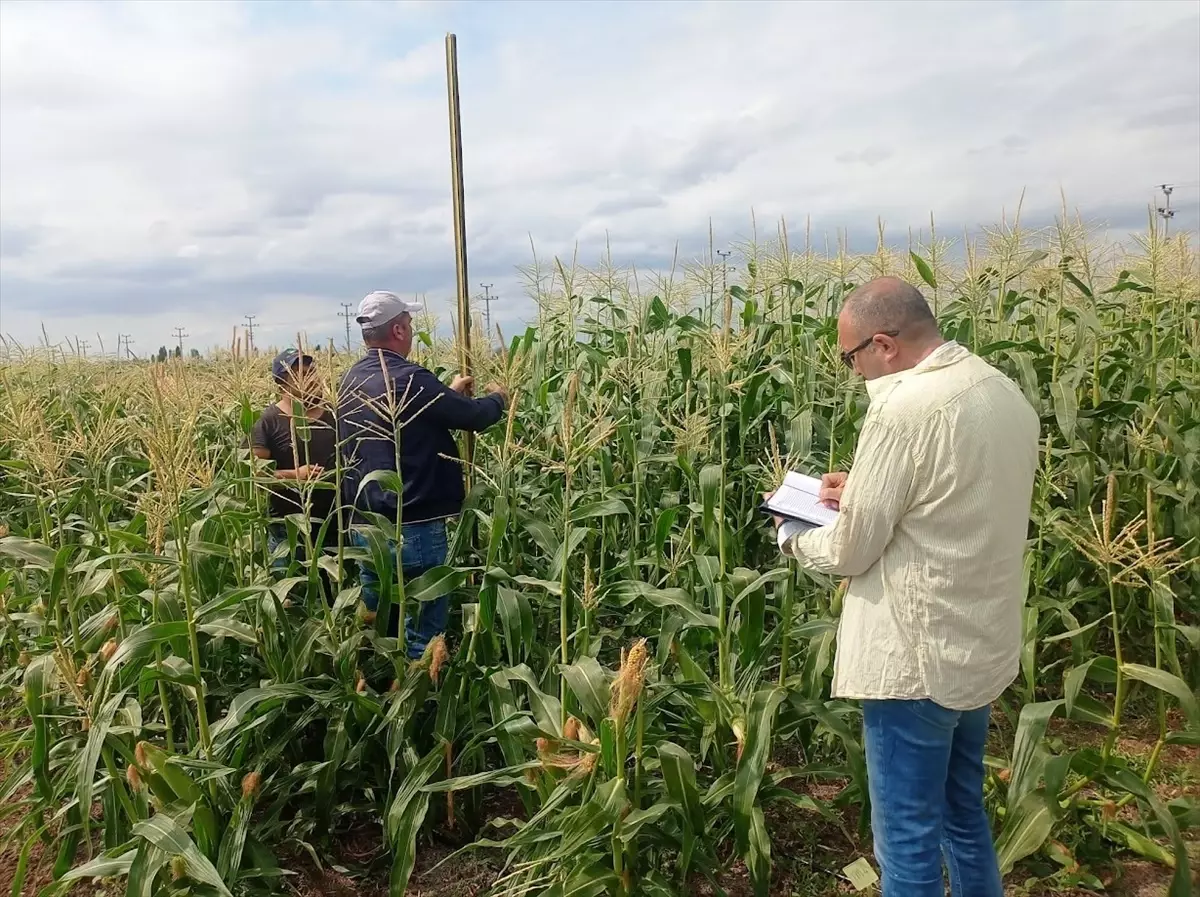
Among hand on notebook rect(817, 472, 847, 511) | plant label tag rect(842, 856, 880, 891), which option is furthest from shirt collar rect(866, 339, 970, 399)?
plant label tag rect(842, 856, 880, 891)

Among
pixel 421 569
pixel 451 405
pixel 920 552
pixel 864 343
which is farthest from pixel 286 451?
pixel 920 552

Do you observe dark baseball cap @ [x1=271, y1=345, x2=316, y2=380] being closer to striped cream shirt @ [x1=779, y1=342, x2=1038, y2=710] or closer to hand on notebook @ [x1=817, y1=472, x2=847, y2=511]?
hand on notebook @ [x1=817, y1=472, x2=847, y2=511]

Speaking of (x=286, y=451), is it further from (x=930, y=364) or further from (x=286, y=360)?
(x=930, y=364)

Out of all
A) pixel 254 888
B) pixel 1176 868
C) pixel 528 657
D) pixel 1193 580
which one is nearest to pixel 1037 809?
pixel 1176 868

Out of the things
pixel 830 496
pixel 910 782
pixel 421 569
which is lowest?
pixel 910 782

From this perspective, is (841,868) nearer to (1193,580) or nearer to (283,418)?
(1193,580)

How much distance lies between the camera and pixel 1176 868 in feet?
7.70

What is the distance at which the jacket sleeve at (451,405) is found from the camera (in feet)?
10.6

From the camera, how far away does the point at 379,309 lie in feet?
11.0

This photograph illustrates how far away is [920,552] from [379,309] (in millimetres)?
2403

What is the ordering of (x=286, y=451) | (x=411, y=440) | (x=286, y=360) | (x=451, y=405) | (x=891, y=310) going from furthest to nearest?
(x=286, y=451) < (x=286, y=360) < (x=411, y=440) < (x=451, y=405) < (x=891, y=310)

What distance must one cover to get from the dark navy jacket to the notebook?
1.53 m

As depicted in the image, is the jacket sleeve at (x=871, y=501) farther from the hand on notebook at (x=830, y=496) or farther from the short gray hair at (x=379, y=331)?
the short gray hair at (x=379, y=331)

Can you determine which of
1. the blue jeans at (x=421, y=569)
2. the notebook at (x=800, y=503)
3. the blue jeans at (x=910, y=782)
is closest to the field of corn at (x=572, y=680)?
the blue jeans at (x=421, y=569)
